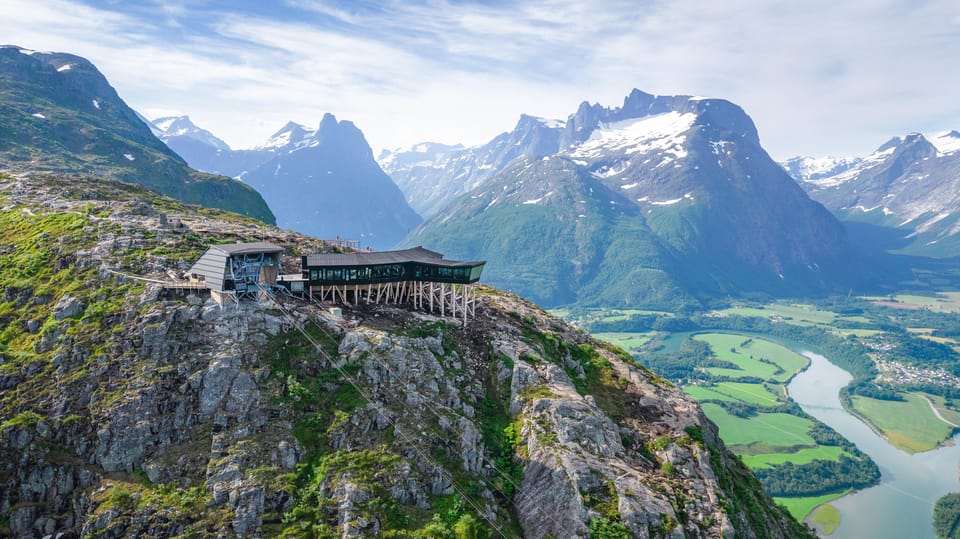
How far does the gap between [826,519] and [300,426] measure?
15962cm

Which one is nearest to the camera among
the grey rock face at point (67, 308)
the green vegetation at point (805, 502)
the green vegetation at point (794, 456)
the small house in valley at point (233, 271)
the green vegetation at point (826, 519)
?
the grey rock face at point (67, 308)

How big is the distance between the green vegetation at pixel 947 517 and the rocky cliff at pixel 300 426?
11173 cm

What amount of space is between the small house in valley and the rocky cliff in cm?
286

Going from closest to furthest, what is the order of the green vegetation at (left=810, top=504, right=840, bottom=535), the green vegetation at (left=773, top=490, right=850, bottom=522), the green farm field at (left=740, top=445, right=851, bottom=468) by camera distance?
the green vegetation at (left=810, top=504, right=840, bottom=535) → the green vegetation at (left=773, top=490, right=850, bottom=522) → the green farm field at (left=740, top=445, right=851, bottom=468)

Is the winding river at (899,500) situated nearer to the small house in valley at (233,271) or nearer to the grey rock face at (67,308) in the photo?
the small house in valley at (233,271)

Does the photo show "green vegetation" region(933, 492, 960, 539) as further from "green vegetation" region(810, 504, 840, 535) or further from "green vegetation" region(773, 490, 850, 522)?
"green vegetation" region(810, 504, 840, 535)

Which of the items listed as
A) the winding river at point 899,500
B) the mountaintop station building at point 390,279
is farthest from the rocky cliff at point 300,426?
the winding river at point 899,500

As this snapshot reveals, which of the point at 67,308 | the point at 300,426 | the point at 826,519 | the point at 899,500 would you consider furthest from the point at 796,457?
the point at 67,308

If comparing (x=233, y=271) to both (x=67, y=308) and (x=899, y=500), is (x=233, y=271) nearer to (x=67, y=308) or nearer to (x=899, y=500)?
(x=67, y=308)

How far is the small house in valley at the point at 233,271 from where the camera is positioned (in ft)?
218

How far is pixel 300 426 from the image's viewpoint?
57438 mm

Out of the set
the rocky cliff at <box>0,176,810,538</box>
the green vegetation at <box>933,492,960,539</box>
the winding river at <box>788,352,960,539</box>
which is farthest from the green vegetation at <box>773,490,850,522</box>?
the rocky cliff at <box>0,176,810,538</box>

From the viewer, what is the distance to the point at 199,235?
84625 millimetres

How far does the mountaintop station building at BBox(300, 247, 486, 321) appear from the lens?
7506 cm
